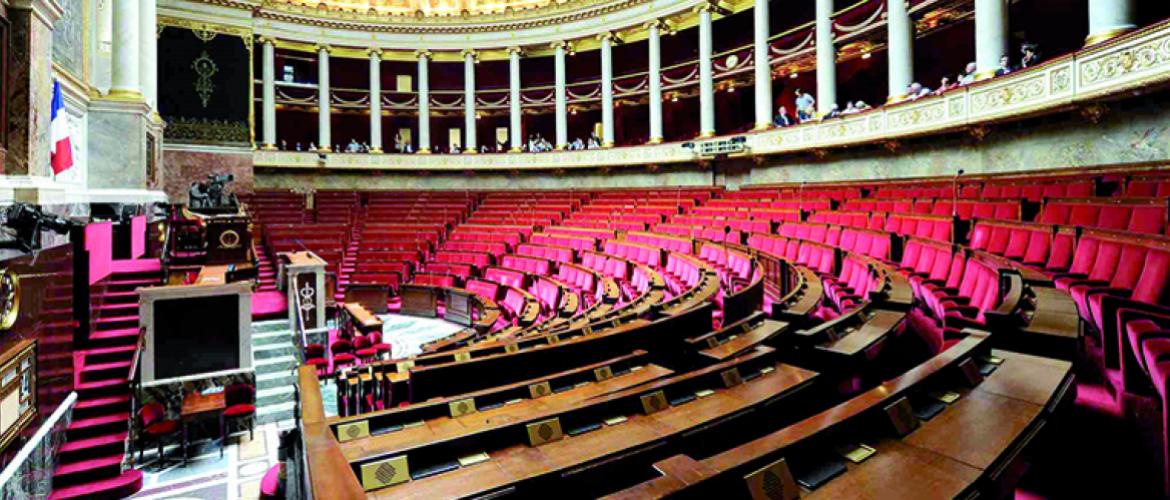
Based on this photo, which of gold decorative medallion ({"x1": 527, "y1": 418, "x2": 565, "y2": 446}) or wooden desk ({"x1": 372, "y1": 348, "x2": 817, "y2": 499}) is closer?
wooden desk ({"x1": 372, "y1": 348, "x2": 817, "y2": 499})

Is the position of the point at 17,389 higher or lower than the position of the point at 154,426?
higher

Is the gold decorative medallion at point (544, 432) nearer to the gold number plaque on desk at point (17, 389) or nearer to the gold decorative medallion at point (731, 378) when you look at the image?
the gold decorative medallion at point (731, 378)

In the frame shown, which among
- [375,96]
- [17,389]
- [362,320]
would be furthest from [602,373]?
[375,96]

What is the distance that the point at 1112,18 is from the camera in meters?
8.16

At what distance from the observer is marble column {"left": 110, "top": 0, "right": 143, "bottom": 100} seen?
9992mm

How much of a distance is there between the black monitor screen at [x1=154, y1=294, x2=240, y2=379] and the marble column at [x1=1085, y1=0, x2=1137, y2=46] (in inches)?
474

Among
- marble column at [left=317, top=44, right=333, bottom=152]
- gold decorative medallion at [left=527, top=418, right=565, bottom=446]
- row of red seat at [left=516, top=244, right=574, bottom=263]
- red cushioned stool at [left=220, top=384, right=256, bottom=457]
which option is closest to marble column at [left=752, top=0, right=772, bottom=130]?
row of red seat at [left=516, top=244, right=574, bottom=263]

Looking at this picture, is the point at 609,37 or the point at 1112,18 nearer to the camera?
the point at 1112,18

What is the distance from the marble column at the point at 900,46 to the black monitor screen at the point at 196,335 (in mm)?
12862

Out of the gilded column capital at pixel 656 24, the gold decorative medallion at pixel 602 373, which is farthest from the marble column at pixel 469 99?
the gold decorative medallion at pixel 602 373

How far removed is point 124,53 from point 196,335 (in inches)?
238

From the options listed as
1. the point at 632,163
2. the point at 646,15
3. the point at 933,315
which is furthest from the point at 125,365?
the point at 646,15

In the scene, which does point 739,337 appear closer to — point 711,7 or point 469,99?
point 711,7

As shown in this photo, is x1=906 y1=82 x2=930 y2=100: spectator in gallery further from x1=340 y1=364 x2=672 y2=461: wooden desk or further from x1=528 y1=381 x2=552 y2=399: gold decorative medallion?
x1=528 y1=381 x2=552 y2=399: gold decorative medallion
